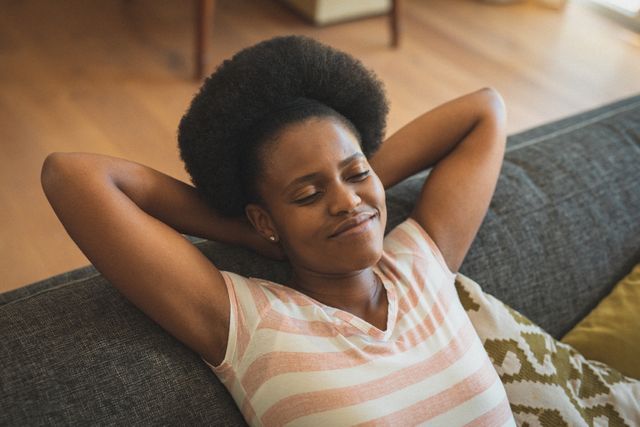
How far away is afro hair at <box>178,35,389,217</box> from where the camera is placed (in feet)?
3.40

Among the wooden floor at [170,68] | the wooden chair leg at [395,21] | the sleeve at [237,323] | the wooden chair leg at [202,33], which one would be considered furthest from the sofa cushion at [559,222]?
the wooden chair leg at [395,21]

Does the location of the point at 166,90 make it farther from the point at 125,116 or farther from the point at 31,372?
the point at 31,372

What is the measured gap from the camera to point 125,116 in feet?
8.57

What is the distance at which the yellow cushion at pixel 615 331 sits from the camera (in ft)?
4.20

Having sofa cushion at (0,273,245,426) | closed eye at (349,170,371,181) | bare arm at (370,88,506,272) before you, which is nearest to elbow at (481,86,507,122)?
bare arm at (370,88,506,272)

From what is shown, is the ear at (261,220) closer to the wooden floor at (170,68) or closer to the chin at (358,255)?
the chin at (358,255)

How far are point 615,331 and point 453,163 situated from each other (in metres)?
0.41

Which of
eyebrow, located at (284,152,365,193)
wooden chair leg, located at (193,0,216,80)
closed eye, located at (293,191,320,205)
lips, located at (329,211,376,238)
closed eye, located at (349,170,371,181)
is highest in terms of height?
eyebrow, located at (284,152,365,193)

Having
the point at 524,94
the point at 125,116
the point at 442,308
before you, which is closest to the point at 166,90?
the point at 125,116

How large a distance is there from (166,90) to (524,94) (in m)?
1.43

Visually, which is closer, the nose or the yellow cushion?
the nose

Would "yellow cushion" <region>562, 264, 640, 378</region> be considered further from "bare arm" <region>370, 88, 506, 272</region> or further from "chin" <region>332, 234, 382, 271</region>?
"chin" <region>332, 234, 382, 271</region>

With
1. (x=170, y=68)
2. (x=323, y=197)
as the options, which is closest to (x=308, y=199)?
(x=323, y=197)

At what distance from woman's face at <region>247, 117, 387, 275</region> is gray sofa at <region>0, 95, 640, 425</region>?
162mm
